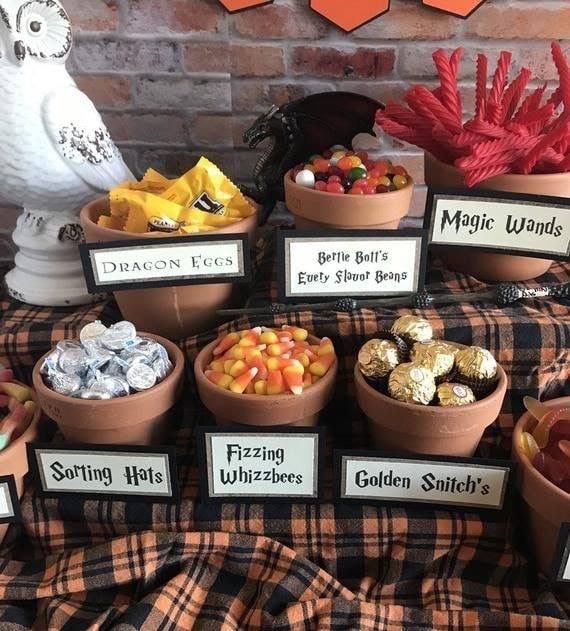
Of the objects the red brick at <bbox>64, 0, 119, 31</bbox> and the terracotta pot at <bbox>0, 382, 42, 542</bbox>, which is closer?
the terracotta pot at <bbox>0, 382, 42, 542</bbox>

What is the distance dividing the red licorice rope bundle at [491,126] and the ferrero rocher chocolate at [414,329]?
0.67 ft

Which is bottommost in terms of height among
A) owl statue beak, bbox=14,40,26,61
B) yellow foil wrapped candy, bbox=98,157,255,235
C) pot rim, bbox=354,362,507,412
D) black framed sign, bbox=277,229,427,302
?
pot rim, bbox=354,362,507,412

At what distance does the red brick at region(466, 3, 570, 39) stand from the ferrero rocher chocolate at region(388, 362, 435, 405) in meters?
0.68

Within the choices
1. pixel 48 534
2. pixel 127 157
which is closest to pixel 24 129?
pixel 127 157

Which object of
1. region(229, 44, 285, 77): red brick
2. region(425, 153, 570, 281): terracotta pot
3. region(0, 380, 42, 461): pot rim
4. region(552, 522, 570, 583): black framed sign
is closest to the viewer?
region(552, 522, 570, 583): black framed sign

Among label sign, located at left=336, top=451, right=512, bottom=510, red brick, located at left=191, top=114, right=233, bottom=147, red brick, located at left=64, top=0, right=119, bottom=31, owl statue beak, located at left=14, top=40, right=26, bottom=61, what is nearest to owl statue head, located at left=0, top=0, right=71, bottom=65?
owl statue beak, located at left=14, top=40, right=26, bottom=61

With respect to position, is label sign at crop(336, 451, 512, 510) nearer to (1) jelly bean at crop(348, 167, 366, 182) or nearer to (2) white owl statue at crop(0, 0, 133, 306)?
(1) jelly bean at crop(348, 167, 366, 182)

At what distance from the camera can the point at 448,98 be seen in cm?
88

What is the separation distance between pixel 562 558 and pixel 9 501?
64 centimetres

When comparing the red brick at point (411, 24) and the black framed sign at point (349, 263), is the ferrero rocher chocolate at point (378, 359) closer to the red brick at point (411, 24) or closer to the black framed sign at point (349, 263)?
the black framed sign at point (349, 263)

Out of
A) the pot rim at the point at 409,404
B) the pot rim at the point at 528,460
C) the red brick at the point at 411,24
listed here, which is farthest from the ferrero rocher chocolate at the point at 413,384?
the red brick at the point at 411,24

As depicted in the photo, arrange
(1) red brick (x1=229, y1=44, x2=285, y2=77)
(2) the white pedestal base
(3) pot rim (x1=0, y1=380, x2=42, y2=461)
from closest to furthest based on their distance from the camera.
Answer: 1. (3) pot rim (x1=0, y1=380, x2=42, y2=461)
2. (2) the white pedestal base
3. (1) red brick (x1=229, y1=44, x2=285, y2=77)

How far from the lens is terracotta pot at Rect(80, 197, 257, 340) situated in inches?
35.1

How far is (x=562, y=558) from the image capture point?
67 centimetres
